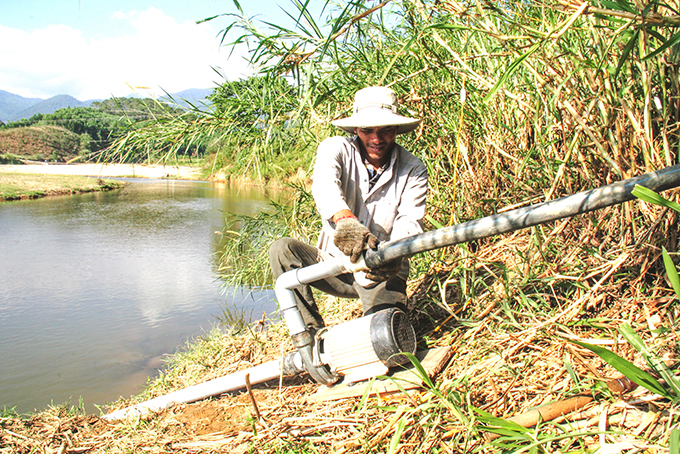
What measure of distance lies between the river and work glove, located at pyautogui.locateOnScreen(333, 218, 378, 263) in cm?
255

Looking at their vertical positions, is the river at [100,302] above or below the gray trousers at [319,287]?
below

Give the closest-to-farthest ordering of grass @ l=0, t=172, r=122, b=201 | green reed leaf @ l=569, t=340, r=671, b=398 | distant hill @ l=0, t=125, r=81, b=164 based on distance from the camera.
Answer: green reed leaf @ l=569, t=340, r=671, b=398, grass @ l=0, t=172, r=122, b=201, distant hill @ l=0, t=125, r=81, b=164

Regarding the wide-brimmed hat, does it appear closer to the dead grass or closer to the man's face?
the man's face

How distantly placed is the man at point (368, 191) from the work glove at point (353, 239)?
30 cm

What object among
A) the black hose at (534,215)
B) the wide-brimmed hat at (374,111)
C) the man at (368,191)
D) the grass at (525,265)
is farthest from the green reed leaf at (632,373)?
the wide-brimmed hat at (374,111)

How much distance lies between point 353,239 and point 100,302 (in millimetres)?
6654

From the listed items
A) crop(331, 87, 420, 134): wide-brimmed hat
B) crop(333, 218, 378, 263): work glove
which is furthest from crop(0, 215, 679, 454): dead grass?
crop(331, 87, 420, 134): wide-brimmed hat

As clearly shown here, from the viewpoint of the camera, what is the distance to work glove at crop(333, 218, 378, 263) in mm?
1934

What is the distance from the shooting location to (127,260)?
9422 millimetres

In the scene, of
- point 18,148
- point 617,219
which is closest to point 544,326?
point 617,219

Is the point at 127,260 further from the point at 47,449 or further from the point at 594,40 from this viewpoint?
the point at 594,40

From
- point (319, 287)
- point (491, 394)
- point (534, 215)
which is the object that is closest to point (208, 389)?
point (319, 287)

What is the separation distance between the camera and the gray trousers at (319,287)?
240 cm

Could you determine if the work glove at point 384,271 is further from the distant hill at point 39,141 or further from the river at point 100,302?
the distant hill at point 39,141
